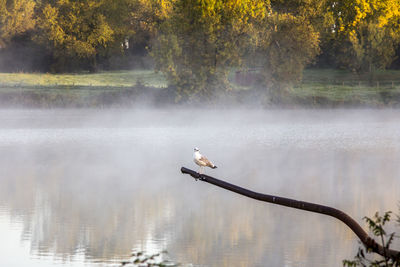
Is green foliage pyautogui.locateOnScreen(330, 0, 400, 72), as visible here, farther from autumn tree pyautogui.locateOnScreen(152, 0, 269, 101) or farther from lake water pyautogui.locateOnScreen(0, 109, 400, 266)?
lake water pyautogui.locateOnScreen(0, 109, 400, 266)

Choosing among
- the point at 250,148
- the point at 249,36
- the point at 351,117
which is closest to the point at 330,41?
the point at 249,36

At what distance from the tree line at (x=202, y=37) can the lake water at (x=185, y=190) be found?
9.21 m

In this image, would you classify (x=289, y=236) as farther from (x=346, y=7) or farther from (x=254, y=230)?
(x=346, y=7)

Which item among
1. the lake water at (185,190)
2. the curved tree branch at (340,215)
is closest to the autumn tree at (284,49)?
the lake water at (185,190)

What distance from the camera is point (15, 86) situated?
4900cm

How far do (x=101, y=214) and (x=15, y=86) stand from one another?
3598 centimetres

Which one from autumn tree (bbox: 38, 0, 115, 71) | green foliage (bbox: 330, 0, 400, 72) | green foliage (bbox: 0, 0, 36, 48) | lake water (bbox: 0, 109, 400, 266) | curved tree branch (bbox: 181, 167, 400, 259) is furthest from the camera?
green foliage (bbox: 0, 0, 36, 48)

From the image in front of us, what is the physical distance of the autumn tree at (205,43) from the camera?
43594 millimetres

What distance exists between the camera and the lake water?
37.9ft

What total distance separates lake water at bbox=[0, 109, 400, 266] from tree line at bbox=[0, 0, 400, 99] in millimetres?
9211

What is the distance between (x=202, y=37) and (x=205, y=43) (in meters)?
0.34

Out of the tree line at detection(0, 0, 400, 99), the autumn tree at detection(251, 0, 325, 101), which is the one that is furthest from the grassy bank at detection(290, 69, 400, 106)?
the autumn tree at detection(251, 0, 325, 101)

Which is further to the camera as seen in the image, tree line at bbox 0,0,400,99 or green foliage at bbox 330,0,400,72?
green foliage at bbox 330,0,400,72

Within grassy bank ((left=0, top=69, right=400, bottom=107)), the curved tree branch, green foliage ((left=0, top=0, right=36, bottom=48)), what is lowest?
grassy bank ((left=0, top=69, right=400, bottom=107))
